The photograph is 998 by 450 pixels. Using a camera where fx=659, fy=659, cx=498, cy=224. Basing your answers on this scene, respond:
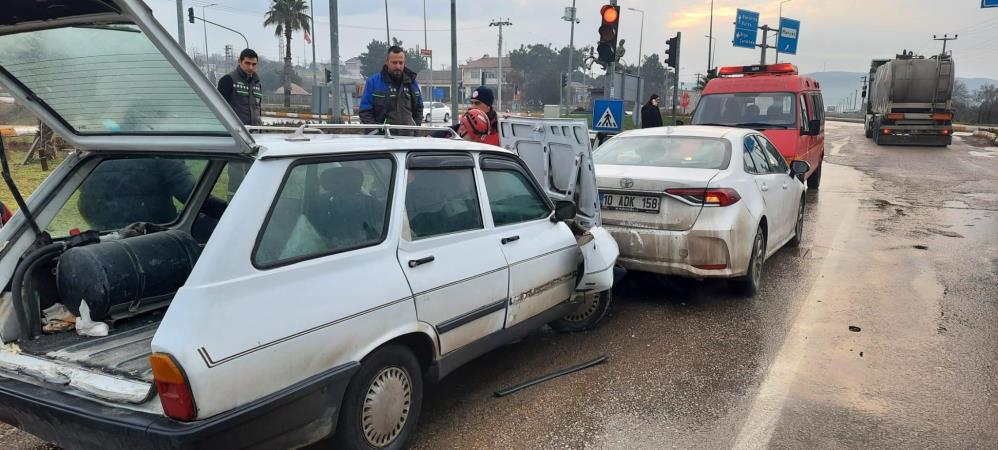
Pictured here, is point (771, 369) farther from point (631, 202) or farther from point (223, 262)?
point (223, 262)

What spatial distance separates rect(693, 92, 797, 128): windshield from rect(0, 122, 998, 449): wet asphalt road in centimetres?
389

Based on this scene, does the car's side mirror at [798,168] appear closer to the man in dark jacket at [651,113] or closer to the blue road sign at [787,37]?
the man in dark jacket at [651,113]

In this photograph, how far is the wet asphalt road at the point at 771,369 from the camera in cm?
355

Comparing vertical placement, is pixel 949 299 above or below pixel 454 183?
below

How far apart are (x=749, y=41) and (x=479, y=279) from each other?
41.2 metres

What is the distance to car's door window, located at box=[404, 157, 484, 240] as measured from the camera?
11.1ft

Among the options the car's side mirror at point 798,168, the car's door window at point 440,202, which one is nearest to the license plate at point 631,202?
the car's door window at point 440,202

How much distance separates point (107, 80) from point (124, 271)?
950 mm

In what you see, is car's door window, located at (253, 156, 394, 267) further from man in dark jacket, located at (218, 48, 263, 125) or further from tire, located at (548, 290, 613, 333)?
man in dark jacket, located at (218, 48, 263, 125)

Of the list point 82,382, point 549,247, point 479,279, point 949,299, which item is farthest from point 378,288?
point 949,299

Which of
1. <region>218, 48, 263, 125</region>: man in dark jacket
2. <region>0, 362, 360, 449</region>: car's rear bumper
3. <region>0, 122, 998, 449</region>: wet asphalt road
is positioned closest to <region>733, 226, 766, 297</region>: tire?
<region>0, 122, 998, 449</region>: wet asphalt road

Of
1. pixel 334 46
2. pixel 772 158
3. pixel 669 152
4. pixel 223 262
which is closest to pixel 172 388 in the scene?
pixel 223 262

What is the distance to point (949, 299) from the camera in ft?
19.5

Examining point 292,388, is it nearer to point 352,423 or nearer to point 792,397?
point 352,423
